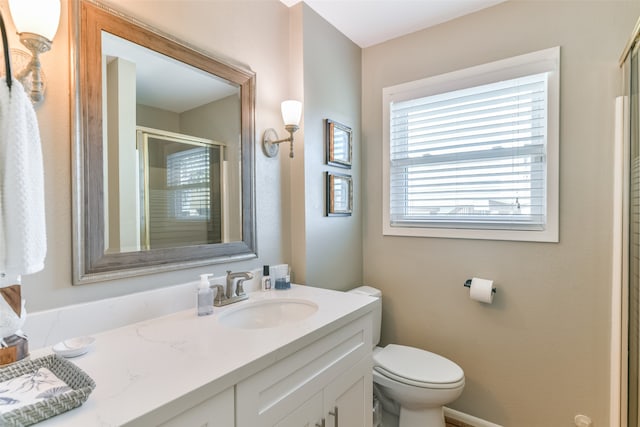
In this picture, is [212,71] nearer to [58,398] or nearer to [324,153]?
[324,153]

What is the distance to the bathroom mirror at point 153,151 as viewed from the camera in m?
1.02

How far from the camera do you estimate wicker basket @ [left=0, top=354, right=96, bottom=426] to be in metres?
0.57

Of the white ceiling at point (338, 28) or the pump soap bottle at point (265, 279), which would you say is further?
the pump soap bottle at point (265, 279)

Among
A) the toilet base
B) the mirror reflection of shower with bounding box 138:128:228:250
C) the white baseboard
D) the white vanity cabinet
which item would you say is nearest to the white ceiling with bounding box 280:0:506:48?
the mirror reflection of shower with bounding box 138:128:228:250

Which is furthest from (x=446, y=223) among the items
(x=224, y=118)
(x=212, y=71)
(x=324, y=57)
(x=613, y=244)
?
(x=212, y=71)

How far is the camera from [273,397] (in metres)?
0.91

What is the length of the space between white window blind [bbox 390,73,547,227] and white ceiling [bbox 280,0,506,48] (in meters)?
0.45

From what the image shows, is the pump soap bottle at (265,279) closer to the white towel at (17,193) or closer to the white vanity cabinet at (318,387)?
the white vanity cabinet at (318,387)

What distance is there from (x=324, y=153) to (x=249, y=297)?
0.95 metres

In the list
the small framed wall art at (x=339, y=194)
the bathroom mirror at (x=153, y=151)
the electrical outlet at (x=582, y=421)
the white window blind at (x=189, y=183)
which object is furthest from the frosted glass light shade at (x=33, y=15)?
the electrical outlet at (x=582, y=421)

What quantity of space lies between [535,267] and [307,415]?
56.2 inches

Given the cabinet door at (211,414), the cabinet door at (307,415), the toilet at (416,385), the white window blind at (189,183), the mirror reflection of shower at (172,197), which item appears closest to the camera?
the cabinet door at (211,414)

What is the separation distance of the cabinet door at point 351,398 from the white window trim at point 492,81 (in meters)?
0.99

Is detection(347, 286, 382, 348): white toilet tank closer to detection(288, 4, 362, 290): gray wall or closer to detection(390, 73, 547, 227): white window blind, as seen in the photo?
detection(288, 4, 362, 290): gray wall
